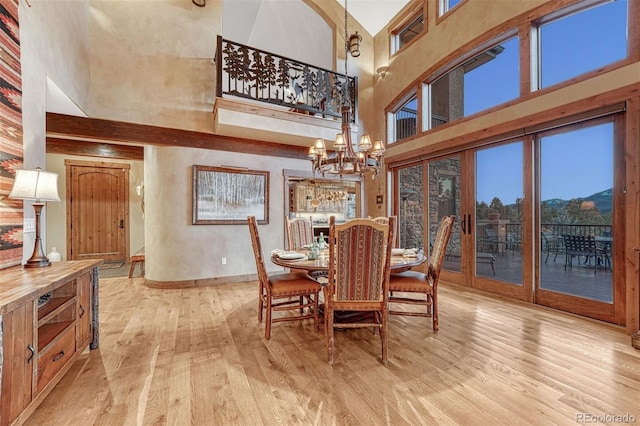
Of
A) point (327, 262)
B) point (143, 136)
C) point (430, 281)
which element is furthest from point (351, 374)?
point (143, 136)

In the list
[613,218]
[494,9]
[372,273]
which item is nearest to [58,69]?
[372,273]

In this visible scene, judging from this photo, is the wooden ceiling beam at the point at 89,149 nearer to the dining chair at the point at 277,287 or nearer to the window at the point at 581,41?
the dining chair at the point at 277,287

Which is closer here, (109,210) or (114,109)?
(114,109)

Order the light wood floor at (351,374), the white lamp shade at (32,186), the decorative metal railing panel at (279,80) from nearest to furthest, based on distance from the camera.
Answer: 1. the light wood floor at (351,374)
2. the white lamp shade at (32,186)
3. the decorative metal railing panel at (279,80)

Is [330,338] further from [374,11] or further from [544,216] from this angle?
[374,11]

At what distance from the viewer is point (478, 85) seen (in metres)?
4.41

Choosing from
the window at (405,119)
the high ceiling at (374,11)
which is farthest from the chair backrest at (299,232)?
the high ceiling at (374,11)

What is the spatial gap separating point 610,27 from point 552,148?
1.32 meters

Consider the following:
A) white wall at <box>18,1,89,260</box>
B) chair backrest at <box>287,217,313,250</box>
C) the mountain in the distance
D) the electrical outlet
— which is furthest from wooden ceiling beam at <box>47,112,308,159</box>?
the mountain in the distance

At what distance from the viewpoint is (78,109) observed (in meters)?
3.79

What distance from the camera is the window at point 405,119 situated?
18.3 ft

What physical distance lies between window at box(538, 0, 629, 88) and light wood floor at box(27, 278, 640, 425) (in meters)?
2.82

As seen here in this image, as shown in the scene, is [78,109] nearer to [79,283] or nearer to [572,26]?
[79,283]

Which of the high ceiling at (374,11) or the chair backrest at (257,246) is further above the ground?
the high ceiling at (374,11)
